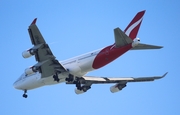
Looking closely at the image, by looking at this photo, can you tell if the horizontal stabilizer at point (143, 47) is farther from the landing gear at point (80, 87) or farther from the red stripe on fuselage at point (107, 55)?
the landing gear at point (80, 87)

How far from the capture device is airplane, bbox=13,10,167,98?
1452 inches

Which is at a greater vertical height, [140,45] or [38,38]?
[38,38]

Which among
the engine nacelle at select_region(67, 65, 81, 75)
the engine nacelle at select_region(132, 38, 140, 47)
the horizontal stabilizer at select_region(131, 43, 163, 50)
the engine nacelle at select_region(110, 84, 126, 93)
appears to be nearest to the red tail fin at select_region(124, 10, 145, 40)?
the horizontal stabilizer at select_region(131, 43, 163, 50)

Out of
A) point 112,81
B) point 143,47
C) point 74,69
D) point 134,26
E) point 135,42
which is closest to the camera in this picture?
point 135,42

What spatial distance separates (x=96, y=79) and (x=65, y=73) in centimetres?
574

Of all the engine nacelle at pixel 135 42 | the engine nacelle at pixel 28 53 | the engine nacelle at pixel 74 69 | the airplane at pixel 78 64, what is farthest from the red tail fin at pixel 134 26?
the engine nacelle at pixel 28 53

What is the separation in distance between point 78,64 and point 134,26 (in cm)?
703

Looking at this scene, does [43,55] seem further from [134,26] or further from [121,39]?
[134,26]

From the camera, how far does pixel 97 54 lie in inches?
1559

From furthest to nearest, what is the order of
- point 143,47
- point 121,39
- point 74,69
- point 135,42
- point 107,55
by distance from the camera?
point 74,69 → point 107,55 → point 143,47 → point 121,39 → point 135,42

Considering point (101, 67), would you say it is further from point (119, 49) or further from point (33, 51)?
point (33, 51)

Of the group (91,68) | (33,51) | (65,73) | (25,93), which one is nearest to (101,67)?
(91,68)

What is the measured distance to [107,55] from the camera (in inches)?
1535

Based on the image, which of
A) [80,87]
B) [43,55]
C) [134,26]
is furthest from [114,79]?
[43,55]
